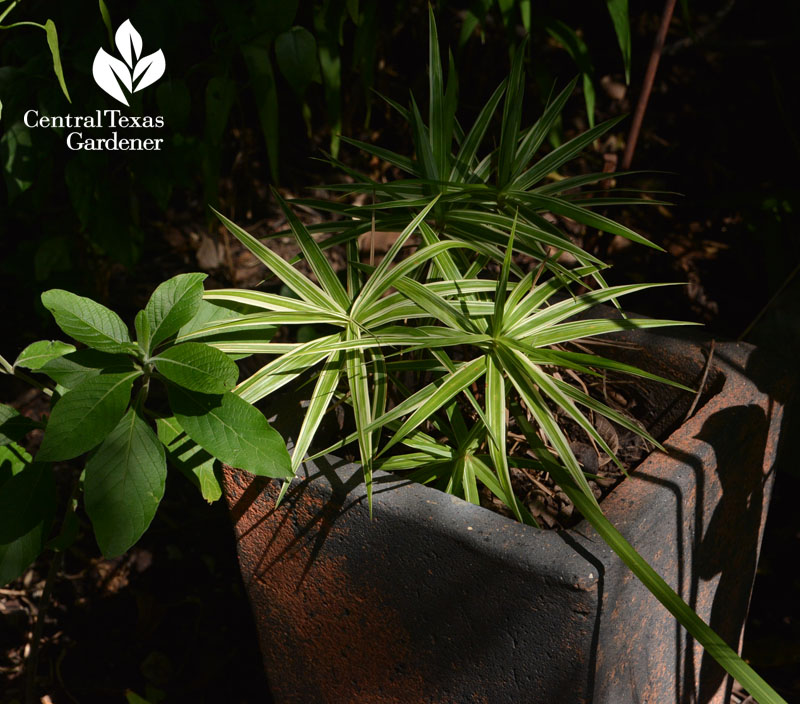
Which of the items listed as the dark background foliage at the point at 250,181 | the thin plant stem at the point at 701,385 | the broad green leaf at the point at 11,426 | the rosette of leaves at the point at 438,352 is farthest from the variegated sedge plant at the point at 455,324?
the dark background foliage at the point at 250,181

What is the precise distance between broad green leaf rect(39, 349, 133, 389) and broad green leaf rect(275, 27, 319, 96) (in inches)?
23.9

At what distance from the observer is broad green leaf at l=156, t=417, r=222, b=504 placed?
2.81 ft

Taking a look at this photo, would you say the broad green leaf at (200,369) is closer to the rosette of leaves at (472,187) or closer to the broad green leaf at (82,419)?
the broad green leaf at (82,419)

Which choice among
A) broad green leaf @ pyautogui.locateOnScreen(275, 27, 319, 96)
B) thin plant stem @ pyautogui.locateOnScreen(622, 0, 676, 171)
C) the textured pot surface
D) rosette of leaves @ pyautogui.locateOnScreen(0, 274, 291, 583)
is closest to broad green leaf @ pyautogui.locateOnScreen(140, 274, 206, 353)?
rosette of leaves @ pyautogui.locateOnScreen(0, 274, 291, 583)

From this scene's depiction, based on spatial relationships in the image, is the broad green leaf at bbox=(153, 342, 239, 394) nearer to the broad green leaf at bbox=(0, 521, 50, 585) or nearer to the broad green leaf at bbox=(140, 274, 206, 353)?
the broad green leaf at bbox=(140, 274, 206, 353)

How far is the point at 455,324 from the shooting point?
83 centimetres

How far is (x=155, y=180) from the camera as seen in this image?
4.78 feet

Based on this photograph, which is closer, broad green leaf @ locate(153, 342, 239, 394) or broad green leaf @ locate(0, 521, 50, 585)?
broad green leaf @ locate(153, 342, 239, 394)

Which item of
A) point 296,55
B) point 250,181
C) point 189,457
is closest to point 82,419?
point 189,457

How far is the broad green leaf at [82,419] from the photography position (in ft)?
2.34

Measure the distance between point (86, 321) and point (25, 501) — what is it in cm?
22

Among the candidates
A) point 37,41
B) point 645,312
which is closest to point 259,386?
point 37,41

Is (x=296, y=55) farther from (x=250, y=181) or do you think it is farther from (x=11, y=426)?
(x=250, y=181)

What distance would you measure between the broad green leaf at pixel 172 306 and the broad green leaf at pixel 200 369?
Result: 1.2 inches
